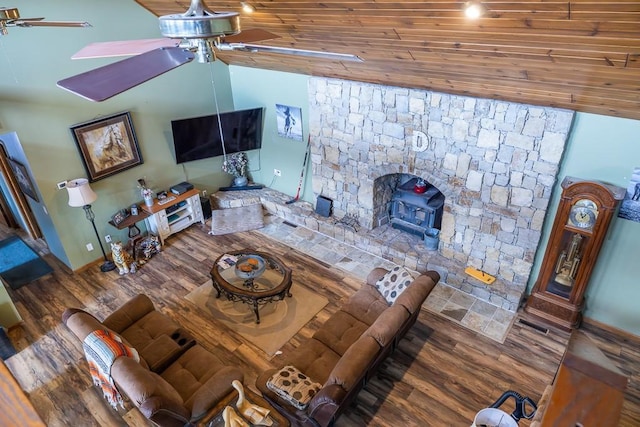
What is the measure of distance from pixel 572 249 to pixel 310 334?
316cm

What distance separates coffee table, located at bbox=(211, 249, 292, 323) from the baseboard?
3686 mm

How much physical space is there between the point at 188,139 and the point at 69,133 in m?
1.68

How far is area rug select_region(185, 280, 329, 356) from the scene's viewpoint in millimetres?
4805

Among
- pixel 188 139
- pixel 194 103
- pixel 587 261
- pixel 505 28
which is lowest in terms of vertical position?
pixel 587 261

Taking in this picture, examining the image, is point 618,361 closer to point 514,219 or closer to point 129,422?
point 514,219

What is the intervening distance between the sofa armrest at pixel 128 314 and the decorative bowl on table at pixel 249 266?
1.08 meters

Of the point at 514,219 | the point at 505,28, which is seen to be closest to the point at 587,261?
the point at 514,219

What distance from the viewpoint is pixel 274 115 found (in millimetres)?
6926

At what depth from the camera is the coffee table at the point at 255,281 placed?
15.3 feet

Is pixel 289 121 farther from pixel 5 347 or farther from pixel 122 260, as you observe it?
pixel 5 347


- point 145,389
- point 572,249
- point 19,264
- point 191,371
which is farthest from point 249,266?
point 19,264

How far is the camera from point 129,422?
3.88 m

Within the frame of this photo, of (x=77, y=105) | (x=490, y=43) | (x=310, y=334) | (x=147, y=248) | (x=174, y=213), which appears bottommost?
(x=310, y=334)

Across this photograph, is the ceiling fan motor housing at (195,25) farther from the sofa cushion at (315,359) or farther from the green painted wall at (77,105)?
the green painted wall at (77,105)
